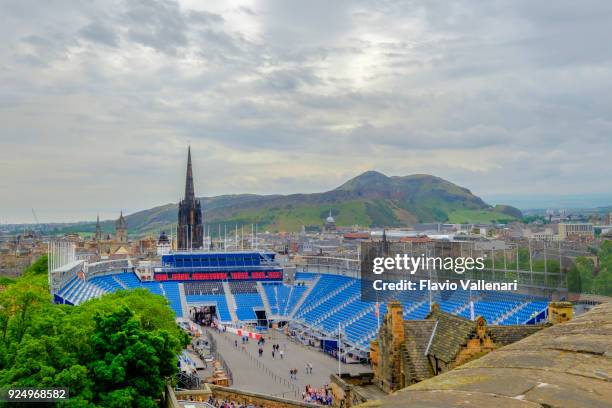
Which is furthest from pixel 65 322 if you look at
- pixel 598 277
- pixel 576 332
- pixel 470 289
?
pixel 598 277

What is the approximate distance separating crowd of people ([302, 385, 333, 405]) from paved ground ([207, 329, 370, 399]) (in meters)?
0.94

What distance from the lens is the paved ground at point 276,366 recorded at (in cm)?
4034

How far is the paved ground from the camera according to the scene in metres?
40.3

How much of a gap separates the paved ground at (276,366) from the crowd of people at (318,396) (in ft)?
3.10

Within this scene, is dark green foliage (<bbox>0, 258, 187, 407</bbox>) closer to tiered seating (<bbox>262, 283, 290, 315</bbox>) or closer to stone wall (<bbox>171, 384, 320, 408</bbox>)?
stone wall (<bbox>171, 384, 320, 408</bbox>)

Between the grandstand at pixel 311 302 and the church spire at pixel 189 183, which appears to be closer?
the grandstand at pixel 311 302

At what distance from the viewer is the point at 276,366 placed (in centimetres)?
4691

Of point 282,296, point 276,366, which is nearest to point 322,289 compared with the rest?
point 282,296

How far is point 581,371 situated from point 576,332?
2.57 m

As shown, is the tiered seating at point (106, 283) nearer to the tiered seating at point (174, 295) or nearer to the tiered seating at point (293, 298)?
the tiered seating at point (174, 295)

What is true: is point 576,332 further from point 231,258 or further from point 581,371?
point 231,258

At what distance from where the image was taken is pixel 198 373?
40.9 m

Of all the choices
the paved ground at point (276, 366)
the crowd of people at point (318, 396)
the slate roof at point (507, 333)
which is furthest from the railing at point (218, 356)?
the slate roof at point (507, 333)

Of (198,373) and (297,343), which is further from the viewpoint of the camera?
(297,343)
